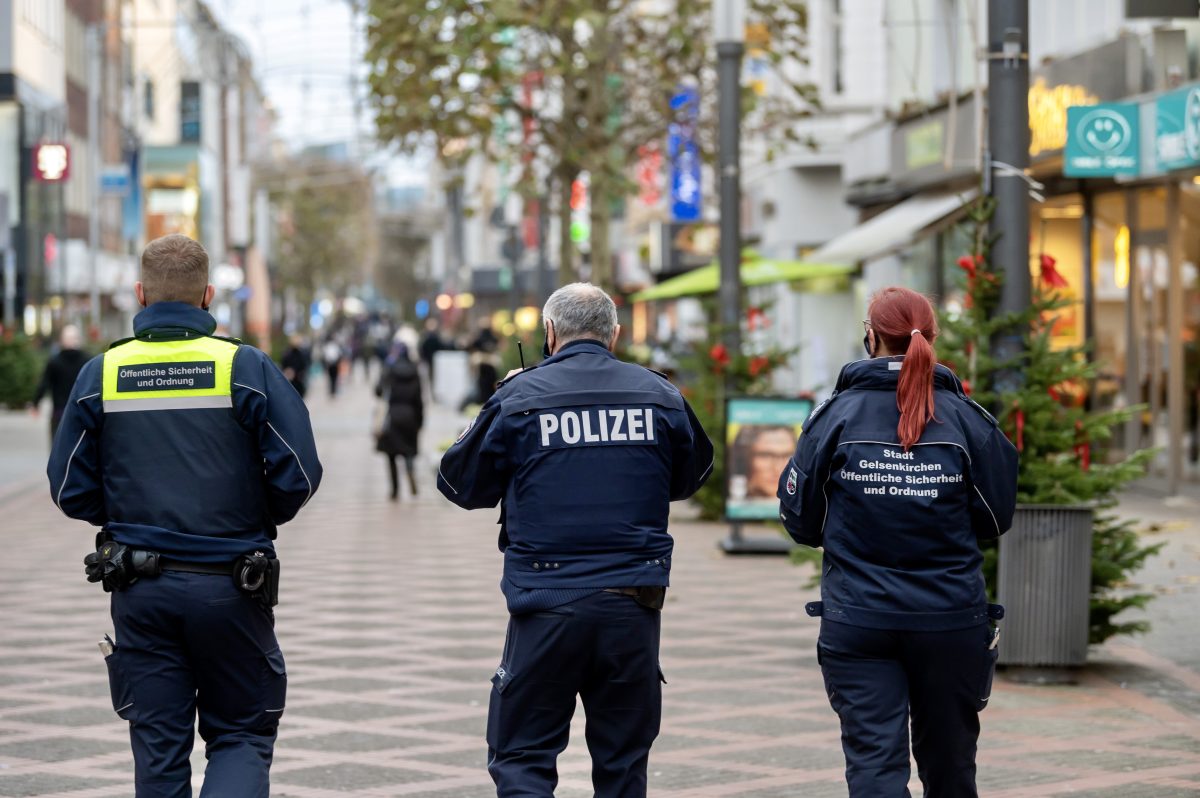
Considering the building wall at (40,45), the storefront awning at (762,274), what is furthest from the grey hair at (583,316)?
the building wall at (40,45)

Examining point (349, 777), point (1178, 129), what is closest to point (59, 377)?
point (1178, 129)

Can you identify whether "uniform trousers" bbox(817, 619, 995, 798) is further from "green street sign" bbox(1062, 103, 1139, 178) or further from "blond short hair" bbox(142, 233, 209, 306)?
"green street sign" bbox(1062, 103, 1139, 178)

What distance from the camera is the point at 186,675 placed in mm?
5383

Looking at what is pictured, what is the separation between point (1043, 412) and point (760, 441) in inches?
244

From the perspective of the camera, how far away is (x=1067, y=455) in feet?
32.2

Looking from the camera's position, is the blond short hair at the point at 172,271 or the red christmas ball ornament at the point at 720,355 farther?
the red christmas ball ornament at the point at 720,355

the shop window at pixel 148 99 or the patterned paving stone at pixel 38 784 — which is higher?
the shop window at pixel 148 99

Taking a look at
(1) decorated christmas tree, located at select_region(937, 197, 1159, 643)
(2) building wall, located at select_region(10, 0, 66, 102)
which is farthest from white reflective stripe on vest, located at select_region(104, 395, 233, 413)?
(2) building wall, located at select_region(10, 0, 66, 102)

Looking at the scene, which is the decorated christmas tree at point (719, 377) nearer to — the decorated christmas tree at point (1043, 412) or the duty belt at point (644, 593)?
the decorated christmas tree at point (1043, 412)

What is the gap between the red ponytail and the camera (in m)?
5.36

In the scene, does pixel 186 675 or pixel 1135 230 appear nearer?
pixel 186 675

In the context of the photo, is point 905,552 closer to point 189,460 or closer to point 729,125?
point 189,460

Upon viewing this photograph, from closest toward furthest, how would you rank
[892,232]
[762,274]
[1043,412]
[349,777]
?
[349,777]
[1043,412]
[892,232]
[762,274]

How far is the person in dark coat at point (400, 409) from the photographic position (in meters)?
21.0
